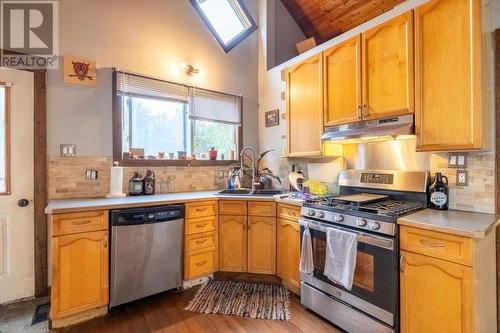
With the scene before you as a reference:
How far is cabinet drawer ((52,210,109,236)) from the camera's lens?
1880 millimetres

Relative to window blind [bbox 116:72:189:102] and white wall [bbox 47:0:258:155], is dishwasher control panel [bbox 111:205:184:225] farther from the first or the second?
window blind [bbox 116:72:189:102]

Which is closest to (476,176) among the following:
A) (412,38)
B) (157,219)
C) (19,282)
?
(412,38)

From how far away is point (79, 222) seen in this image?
6.44ft

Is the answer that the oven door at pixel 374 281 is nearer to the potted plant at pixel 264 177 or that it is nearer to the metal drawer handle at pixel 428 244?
the metal drawer handle at pixel 428 244

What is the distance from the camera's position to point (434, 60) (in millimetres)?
1779

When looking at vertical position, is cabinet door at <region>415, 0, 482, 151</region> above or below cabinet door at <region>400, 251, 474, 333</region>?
above

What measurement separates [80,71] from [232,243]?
226 cm

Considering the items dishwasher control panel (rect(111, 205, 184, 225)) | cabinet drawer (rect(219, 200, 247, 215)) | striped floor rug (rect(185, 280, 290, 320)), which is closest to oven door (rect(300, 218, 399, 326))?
striped floor rug (rect(185, 280, 290, 320))

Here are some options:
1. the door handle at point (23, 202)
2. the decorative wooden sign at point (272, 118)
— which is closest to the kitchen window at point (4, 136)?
the door handle at point (23, 202)

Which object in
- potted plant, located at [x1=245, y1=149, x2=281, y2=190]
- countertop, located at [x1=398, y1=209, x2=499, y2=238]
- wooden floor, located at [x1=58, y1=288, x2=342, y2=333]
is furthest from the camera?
potted plant, located at [x1=245, y1=149, x2=281, y2=190]

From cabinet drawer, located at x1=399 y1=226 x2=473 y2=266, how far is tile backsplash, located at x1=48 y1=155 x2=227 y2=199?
231 centimetres

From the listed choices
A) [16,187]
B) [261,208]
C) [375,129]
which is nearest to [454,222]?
[375,129]

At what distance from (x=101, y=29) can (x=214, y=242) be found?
2.46m

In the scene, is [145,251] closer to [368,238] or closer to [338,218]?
[338,218]
